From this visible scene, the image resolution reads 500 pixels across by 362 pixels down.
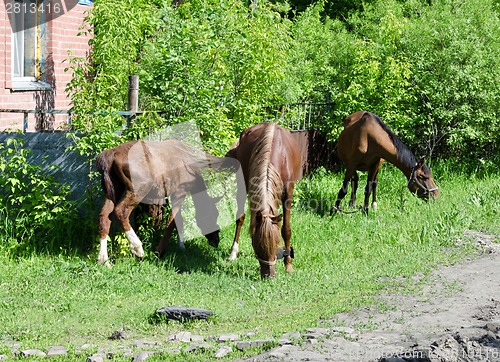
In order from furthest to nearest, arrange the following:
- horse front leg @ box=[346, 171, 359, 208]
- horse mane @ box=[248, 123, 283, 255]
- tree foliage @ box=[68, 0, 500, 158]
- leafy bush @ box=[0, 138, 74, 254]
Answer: horse front leg @ box=[346, 171, 359, 208] → tree foliage @ box=[68, 0, 500, 158] → leafy bush @ box=[0, 138, 74, 254] → horse mane @ box=[248, 123, 283, 255]

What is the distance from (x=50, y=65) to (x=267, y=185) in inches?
246

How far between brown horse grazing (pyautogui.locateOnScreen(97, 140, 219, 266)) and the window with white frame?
153 inches

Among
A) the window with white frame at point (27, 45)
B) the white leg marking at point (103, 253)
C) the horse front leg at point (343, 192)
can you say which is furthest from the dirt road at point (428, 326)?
the window with white frame at point (27, 45)

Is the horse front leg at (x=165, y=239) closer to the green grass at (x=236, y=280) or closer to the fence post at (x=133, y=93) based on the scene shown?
the green grass at (x=236, y=280)

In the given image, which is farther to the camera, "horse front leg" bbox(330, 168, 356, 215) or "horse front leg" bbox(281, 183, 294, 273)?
"horse front leg" bbox(330, 168, 356, 215)

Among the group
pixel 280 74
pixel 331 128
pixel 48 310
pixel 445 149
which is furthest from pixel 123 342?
pixel 445 149

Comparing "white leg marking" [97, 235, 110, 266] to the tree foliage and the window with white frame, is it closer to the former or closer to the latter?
the tree foliage

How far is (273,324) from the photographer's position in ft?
18.4

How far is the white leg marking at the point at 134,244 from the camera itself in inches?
294

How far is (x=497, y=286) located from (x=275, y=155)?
302 centimetres

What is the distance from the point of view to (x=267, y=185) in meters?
6.88

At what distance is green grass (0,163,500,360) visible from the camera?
5.61 metres

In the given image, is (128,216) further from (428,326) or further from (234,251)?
(428,326)

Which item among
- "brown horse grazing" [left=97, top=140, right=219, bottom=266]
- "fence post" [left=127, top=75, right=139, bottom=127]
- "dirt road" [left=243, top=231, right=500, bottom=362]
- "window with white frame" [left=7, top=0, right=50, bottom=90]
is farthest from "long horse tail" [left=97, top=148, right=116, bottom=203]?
"window with white frame" [left=7, top=0, right=50, bottom=90]
